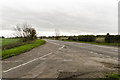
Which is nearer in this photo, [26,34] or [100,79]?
[100,79]

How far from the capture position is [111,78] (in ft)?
10.6

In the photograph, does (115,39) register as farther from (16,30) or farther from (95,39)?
(16,30)

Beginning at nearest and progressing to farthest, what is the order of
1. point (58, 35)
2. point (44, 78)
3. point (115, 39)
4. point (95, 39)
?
1. point (44, 78)
2. point (115, 39)
3. point (95, 39)
4. point (58, 35)

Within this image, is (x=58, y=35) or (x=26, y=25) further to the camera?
(x=58, y=35)

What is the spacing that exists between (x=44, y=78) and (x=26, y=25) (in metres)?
37.6

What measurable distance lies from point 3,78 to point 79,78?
3.32m

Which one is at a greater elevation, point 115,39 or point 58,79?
point 115,39

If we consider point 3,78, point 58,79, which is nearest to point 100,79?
point 58,79

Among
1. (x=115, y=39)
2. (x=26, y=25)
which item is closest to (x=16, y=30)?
(x=26, y=25)

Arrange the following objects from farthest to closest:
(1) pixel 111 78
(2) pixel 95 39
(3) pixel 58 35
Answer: (3) pixel 58 35, (2) pixel 95 39, (1) pixel 111 78

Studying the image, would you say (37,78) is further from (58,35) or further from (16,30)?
(58,35)

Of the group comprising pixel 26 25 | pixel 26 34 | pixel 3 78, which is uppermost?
pixel 26 25

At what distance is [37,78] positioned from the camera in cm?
346

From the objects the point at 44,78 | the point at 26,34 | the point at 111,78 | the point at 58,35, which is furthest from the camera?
the point at 58,35
